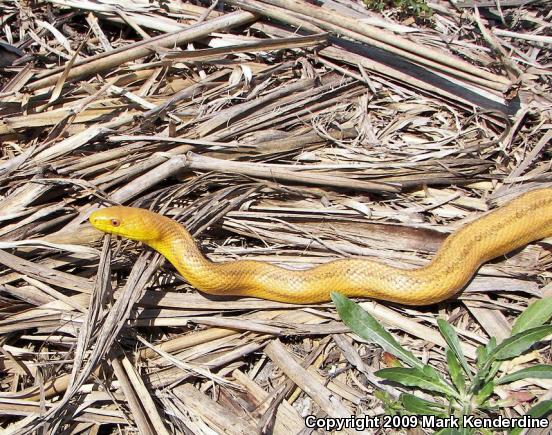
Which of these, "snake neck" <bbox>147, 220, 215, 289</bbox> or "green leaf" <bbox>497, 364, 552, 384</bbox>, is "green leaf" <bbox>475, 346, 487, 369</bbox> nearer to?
"green leaf" <bbox>497, 364, 552, 384</bbox>

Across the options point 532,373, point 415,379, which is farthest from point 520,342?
point 415,379

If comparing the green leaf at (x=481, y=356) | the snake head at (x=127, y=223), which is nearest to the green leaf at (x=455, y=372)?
the green leaf at (x=481, y=356)

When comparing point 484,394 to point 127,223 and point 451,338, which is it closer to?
point 451,338

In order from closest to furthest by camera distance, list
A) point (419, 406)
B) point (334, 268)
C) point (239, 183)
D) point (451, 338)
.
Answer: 1. point (419, 406)
2. point (451, 338)
3. point (334, 268)
4. point (239, 183)

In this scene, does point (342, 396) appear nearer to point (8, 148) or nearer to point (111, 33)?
point (8, 148)

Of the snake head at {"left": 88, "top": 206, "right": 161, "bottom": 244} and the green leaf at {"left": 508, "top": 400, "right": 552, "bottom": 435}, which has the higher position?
the snake head at {"left": 88, "top": 206, "right": 161, "bottom": 244}

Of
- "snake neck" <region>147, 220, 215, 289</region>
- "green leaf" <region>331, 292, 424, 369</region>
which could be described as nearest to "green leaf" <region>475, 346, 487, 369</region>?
"green leaf" <region>331, 292, 424, 369</region>
